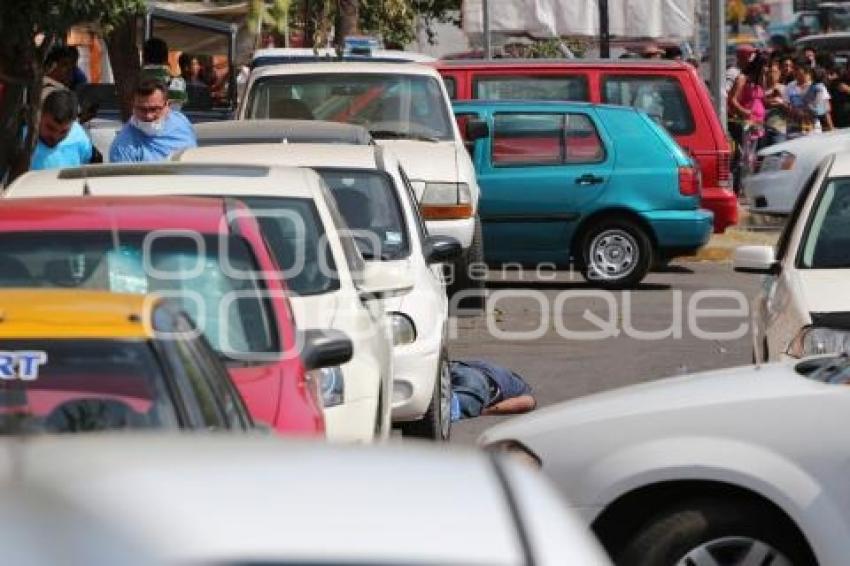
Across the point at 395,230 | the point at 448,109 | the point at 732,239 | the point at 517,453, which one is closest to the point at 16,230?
the point at 517,453

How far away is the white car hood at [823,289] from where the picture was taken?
998 centimetres

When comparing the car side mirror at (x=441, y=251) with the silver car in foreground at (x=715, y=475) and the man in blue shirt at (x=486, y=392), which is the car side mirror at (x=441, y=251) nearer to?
the man in blue shirt at (x=486, y=392)

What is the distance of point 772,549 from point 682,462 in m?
0.38

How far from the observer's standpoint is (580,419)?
265 inches

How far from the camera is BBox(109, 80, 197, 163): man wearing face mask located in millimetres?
13000

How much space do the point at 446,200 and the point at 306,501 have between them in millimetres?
12407

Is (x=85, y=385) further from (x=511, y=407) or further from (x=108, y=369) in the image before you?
(x=511, y=407)

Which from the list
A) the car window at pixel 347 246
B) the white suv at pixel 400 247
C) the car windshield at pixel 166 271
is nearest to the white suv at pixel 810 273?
the white suv at pixel 400 247

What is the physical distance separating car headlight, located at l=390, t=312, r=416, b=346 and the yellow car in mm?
4789

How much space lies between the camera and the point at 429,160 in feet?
50.1

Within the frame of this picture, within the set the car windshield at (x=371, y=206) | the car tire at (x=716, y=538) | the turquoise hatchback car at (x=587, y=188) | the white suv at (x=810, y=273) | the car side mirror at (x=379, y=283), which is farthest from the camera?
the turquoise hatchback car at (x=587, y=188)

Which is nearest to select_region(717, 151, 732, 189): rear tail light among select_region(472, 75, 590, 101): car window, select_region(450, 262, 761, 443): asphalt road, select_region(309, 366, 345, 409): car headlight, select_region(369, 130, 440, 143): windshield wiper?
select_region(450, 262, 761, 443): asphalt road

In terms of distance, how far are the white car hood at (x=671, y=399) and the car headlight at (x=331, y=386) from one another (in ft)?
3.26

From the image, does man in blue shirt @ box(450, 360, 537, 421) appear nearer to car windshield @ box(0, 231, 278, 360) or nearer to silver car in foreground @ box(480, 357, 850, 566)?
car windshield @ box(0, 231, 278, 360)
